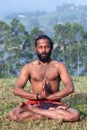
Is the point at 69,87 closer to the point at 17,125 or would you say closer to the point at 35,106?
the point at 35,106

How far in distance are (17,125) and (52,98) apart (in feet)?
2.51

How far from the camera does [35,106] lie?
20.0 feet

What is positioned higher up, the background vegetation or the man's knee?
the man's knee

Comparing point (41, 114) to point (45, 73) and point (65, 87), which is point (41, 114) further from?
point (45, 73)

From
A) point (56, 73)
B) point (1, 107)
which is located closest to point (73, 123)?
point (56, 73)

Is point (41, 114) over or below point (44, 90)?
below

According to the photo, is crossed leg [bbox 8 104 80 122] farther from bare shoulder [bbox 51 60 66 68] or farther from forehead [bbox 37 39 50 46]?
forehead [bbox 37 39 50 46]

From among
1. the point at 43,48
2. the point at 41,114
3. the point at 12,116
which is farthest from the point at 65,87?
the point at 12,116

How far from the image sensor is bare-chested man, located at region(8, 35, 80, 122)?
19.7 ft

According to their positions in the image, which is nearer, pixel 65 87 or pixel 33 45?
pixel 65 87

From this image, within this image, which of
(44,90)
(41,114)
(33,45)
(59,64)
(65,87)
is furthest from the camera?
(33,45)

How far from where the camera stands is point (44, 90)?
6.18 meters

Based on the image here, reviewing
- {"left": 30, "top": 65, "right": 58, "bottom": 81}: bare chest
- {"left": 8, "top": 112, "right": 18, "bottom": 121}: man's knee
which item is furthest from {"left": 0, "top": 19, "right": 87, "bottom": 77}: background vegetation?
{"left": 8, "top": 112, "right": 18, "bottom": 121}: man's knee

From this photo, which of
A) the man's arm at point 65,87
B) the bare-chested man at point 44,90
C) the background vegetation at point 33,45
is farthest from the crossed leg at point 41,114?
the background vegetation at point 33,45
